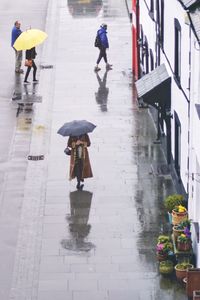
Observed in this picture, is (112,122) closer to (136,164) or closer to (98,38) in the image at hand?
(136,164)

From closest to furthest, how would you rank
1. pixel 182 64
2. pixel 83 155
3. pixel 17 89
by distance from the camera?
pixel 182 64, pixel 83 155, pixel 17 89

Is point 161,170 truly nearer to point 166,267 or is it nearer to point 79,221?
point 79,221

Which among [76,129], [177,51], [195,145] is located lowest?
[195,145]

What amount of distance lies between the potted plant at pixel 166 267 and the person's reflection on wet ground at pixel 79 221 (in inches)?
90.1

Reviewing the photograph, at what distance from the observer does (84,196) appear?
101ft

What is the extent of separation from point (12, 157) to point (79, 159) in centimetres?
405

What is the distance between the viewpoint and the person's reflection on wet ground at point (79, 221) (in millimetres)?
27430

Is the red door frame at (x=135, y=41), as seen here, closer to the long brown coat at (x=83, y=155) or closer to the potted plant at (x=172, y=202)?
the long brown coat at (x=83, y=155)

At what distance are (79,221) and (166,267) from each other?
4.11 meters

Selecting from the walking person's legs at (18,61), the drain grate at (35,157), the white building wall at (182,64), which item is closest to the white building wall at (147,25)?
the white building wall at (182,64)

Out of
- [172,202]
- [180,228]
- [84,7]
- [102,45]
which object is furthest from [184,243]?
[84,7]

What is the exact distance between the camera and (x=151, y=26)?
37.9 m

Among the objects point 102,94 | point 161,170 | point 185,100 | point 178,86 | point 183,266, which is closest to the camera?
point 183,266

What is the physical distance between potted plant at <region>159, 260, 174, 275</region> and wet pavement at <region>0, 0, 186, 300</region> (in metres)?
0.17
